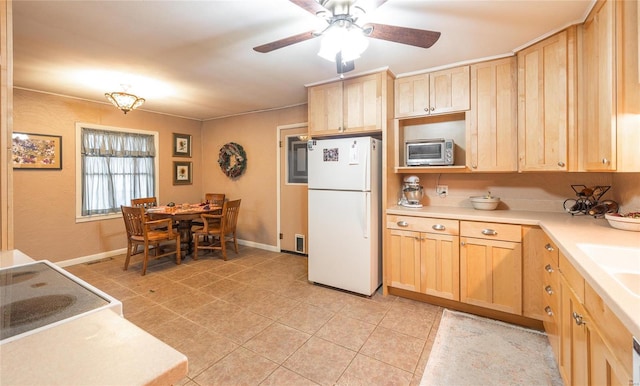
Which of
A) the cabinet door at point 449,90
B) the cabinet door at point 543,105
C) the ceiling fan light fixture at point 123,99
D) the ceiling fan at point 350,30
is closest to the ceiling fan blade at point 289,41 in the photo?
the ceiling fan at point 350,30

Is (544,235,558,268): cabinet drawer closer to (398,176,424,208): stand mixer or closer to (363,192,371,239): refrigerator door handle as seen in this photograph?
(398,176,424,208): stand mixer

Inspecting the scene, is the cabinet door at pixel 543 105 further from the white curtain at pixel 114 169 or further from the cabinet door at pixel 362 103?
the white curtain at pixel 114 169

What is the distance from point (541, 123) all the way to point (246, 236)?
172 inches

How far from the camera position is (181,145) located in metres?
5.15

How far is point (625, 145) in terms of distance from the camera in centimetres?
162

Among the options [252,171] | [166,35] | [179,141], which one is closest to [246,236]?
[252,171]

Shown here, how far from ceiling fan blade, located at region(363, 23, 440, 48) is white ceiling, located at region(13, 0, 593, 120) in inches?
11.3

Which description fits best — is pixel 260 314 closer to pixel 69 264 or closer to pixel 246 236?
pixel 246 236

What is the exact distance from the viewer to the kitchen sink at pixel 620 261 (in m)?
1.24

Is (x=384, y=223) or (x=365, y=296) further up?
(x=384, y=223)

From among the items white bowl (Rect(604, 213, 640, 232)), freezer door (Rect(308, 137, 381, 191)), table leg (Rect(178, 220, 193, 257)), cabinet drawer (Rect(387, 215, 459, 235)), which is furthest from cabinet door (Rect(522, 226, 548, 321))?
table leg (Rect(178, 220, 193, 257))

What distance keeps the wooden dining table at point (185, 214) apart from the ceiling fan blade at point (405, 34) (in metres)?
3.42

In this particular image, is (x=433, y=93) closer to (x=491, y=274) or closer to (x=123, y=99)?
(x=491, y=274)

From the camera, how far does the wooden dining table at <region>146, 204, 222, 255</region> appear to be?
156 inches
